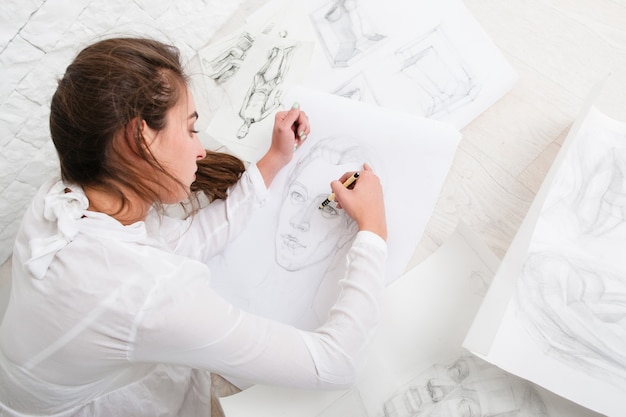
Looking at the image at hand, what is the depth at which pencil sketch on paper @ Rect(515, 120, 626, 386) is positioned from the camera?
0.60 metres

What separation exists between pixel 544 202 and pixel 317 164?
1.15ft

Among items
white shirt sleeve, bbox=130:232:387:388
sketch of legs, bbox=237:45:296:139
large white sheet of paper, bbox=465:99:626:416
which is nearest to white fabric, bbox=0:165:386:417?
white shirt sleeve, bbox=130:232:387:388

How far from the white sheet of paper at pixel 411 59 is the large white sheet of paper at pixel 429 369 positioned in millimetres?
232

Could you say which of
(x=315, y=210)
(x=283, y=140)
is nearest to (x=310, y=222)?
(x=315, y=210)

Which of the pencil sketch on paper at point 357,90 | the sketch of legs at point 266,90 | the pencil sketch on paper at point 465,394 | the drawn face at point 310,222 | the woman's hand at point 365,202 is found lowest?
the pencil sketch on paper at point 465,394

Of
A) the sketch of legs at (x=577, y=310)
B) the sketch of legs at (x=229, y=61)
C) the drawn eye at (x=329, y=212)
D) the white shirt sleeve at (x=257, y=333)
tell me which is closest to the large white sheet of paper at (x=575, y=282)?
the sketch of legs at (x=577, y=310)

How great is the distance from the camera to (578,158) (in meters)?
0.68

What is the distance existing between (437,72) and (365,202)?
0.27m

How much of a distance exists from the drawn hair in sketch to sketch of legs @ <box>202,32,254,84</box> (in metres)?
0.24

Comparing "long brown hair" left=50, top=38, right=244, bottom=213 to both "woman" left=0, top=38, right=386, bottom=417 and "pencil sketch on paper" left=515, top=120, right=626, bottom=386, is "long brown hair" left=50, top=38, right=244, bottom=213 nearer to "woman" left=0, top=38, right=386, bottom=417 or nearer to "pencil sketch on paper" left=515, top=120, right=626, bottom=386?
"woman" left=0, top=38, right=386, bottom=417

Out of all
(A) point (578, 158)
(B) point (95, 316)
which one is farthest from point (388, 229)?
(B) point (95, 316)

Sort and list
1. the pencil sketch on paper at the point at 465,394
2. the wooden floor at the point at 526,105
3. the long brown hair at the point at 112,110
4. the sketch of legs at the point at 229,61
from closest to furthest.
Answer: the long brown hair at the point at 112,110, the pencil sketch on paper at the point at 465,394, the wooden floor at the point at 526,105, the sketch of legs at the point at 229,61

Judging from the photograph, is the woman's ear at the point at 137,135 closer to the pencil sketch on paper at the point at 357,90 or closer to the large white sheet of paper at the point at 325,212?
the large white sheet of paper at the point at 325,212

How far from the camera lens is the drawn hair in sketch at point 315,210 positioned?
75cm
